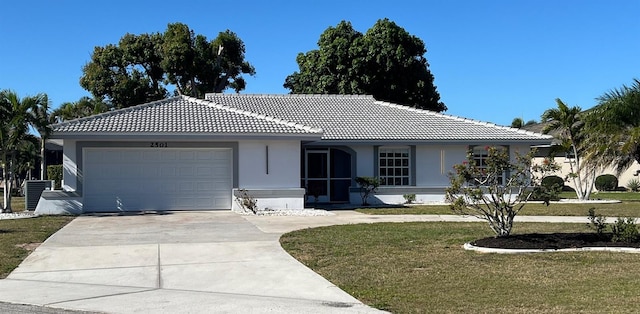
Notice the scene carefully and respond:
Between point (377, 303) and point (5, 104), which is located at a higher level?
point (5, 104)

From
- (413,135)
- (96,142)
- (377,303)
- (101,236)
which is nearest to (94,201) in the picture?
(96,142)

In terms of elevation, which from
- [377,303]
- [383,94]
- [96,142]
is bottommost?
[377,303]

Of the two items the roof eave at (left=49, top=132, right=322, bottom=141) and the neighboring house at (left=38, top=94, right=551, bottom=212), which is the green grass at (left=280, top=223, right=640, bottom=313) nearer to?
the roof eave at (left=49, top=132, right=322, bottom=141)

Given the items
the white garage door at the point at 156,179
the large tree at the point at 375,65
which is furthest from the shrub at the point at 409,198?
the large tree at the point at 375,65

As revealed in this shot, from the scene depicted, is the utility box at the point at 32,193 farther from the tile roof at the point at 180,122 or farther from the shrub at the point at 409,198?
the shrub at the point at 409,198

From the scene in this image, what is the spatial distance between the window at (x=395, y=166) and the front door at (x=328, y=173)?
4.79ft

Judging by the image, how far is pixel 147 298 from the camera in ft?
27.2

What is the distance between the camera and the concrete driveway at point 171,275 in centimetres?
794

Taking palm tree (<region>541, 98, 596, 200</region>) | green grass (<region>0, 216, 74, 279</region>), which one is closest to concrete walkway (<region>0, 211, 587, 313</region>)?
green grass (<region>0, 216, 74, 279</region>)

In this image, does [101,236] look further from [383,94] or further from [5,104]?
[383,94]

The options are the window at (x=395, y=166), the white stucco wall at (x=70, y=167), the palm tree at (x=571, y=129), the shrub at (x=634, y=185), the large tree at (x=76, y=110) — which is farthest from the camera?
the shrub at (x=634, y=185)

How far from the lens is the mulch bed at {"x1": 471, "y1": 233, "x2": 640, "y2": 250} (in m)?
11.9

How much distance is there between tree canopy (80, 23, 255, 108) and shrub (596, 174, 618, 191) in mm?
26801

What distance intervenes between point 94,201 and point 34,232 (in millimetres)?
6308
